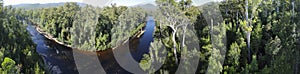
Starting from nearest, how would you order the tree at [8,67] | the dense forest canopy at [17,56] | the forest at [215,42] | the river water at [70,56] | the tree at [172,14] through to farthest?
1. the tree at [8,67]
2. the dense forest canopy at [17,56]
3. the forest at [215,42]
4. the tree at [172,14]
5. the river water at [70,56]

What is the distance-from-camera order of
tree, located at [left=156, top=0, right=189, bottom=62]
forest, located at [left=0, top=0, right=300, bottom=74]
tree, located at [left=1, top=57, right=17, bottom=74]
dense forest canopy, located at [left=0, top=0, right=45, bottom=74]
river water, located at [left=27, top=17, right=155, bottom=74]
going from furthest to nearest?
river water, located at [left=27, top=17, right=155, bottom=74] < tree, located at [left=156, top=0, right=189, bottom=62] < forest, located at [left=0, top=0, right=300, bottom=74] < dense forest canopy, located at [left=0, top=0, right=45, bottom=74] < tree, located at [left=1, top=57, right=17, bottom=74]

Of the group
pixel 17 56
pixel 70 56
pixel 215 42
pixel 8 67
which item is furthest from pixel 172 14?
pixel 70 56

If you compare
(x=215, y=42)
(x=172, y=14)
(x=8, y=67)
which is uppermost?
(x=172, y=14)

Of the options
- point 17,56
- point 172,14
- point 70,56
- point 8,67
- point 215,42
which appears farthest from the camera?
point 70,56

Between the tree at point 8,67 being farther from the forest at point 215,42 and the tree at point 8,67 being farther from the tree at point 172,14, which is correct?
the tree at point 172,14

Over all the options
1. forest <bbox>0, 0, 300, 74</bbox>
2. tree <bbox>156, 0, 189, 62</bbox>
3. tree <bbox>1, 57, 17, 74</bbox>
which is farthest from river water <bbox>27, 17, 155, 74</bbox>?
tree <bbox>1, 57, 17, 74</bbox>

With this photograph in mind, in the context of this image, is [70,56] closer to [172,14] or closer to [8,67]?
[172,14]

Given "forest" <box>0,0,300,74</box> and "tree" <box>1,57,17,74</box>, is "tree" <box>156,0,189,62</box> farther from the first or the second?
"tree" <box>1,57,17,74</box>

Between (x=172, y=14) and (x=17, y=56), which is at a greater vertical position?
(x=172, y=14)

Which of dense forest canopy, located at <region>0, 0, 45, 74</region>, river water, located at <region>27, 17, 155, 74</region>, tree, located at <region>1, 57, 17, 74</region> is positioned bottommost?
river water, located at <region>27, 17, 155, 74</region>

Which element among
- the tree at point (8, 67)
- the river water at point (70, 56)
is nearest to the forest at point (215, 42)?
the tree at point (8, 67)

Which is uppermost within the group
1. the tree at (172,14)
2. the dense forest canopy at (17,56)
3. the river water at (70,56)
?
the tree at (172,14)
